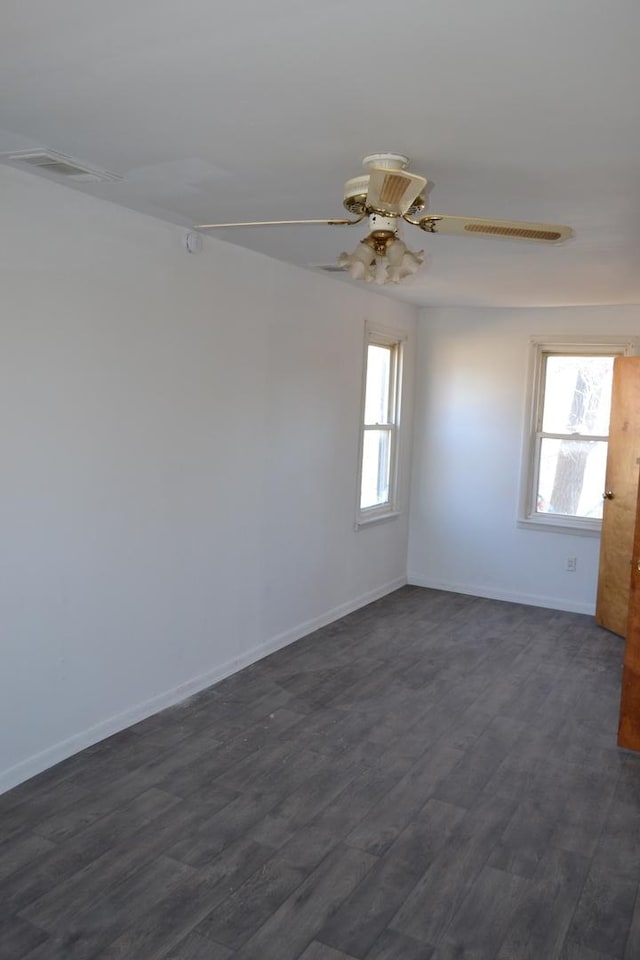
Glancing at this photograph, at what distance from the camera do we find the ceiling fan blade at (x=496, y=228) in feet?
7.66

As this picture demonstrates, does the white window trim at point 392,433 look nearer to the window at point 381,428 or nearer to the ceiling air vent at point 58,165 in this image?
the window at point 381,428

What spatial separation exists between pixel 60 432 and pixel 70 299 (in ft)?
1.81

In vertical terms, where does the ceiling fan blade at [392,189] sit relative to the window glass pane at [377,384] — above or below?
above

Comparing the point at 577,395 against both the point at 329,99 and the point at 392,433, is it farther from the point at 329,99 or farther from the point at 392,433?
the point at 329,99

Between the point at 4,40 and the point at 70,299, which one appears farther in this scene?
the point at 70,299

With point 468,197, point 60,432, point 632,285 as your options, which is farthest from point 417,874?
point 632,285

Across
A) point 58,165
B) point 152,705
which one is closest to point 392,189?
point 58,165

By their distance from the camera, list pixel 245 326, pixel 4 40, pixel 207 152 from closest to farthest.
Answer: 1. pixel 4 40
2. pixel 207 152
3. pixel 245 326

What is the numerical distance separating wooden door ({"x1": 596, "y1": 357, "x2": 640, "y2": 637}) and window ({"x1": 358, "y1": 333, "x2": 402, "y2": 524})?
166cm

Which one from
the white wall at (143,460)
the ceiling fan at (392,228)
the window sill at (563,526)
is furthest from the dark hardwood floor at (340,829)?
the ceiling fan at (392,228)

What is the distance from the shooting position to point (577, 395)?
6.05 m

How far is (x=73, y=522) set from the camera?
3.29 m

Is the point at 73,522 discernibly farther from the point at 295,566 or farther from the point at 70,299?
the point at 295,566

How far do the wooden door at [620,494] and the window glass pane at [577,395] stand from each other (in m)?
0.41
